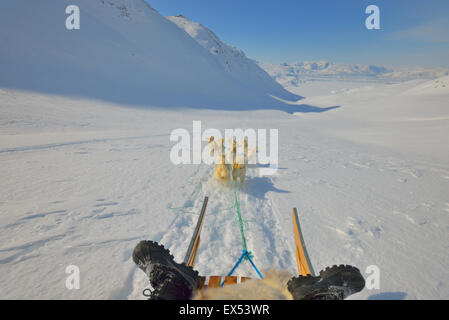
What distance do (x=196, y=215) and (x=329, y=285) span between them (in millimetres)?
2383

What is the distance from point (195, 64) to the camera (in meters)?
46.8

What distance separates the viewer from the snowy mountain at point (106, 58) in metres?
22.2

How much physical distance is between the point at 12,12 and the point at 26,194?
37409mm

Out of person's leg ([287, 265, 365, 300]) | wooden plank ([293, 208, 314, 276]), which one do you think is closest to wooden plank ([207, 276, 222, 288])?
person's leg ([287, 265, 365, 300])

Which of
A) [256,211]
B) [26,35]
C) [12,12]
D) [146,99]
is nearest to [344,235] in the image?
[256,211]

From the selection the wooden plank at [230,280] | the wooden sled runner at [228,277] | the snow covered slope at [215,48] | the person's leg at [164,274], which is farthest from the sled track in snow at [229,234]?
the snow covered slope at [215,48]

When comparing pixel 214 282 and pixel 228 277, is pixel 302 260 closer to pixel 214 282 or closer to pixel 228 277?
pixel 228 277

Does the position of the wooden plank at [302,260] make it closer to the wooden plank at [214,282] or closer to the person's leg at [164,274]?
the wooden plank at [214,282]

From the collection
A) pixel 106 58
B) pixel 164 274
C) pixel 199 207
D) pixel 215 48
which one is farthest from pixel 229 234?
pixel 215 48

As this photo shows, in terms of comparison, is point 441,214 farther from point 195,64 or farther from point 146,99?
point 195,64

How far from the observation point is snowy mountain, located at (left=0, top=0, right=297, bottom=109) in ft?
72.9

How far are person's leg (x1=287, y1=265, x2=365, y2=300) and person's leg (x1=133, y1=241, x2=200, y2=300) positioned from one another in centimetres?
86

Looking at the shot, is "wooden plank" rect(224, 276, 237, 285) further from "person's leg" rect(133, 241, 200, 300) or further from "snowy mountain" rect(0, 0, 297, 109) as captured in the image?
"snowy mountain" rect(0, 0, 297, 109)

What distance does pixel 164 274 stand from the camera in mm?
1826
